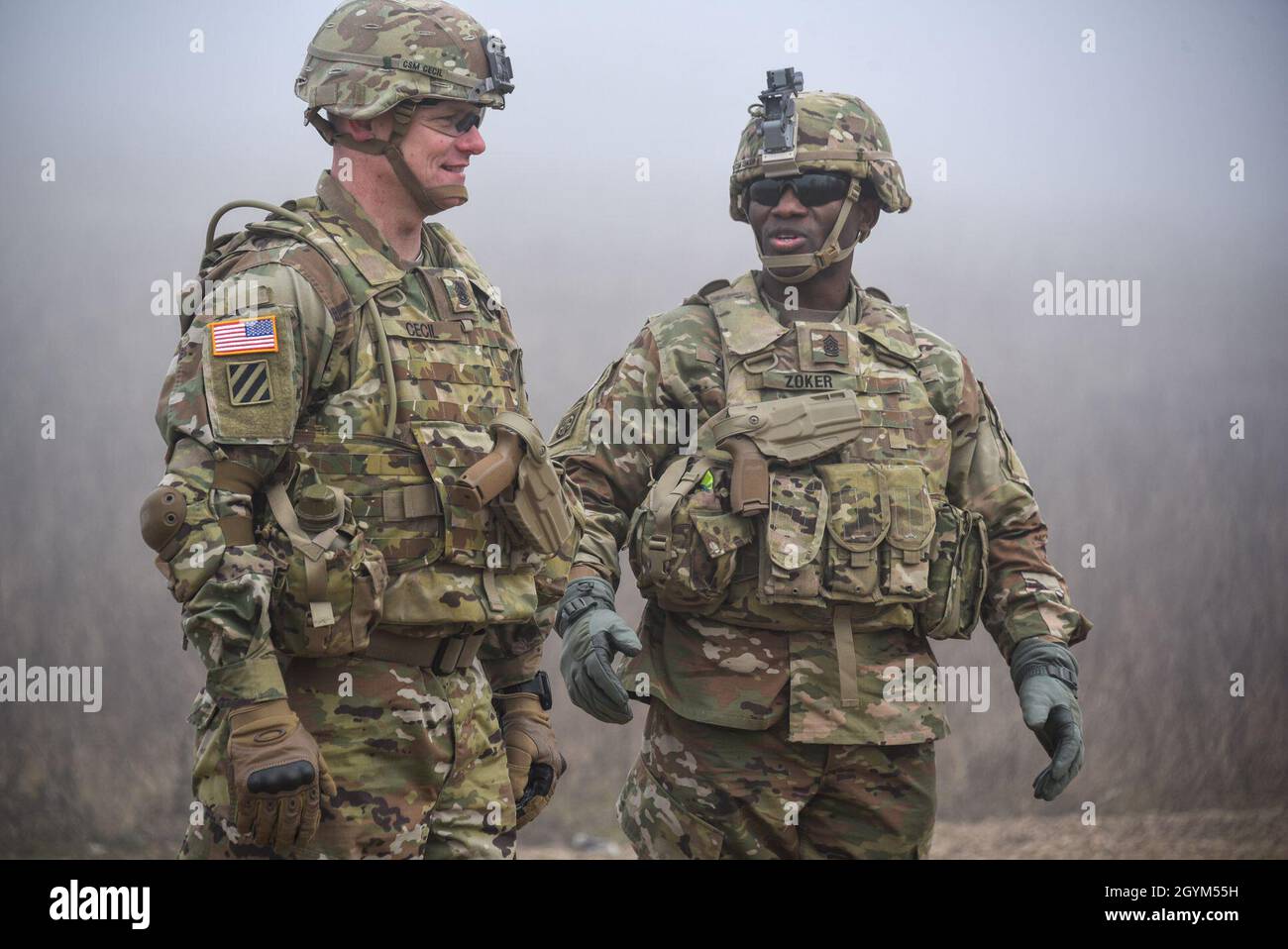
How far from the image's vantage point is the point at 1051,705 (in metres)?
4.14

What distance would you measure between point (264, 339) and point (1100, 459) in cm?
464

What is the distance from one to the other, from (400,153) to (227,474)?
84cm

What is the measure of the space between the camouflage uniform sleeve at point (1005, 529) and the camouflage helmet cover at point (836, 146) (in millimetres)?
526

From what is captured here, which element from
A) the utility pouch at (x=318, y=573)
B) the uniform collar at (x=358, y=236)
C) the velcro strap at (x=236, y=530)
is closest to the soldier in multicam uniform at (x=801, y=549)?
the utility pouch at (x=318, y=573)

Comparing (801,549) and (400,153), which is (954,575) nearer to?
(801,549)

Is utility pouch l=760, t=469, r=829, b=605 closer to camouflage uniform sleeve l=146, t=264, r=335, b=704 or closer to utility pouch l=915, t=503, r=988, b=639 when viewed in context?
utility pouch l=915, t=503, r=988, b=639

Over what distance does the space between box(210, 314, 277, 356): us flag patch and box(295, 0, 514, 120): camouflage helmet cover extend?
1.81ft

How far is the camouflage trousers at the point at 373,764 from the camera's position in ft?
11.0

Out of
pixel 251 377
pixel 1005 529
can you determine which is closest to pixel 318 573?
pixel 251 377

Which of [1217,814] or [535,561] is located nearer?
[535,561]

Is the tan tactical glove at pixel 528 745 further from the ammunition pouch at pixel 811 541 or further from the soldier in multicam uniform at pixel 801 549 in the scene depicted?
the ammunition pouch at pixel 811 541
